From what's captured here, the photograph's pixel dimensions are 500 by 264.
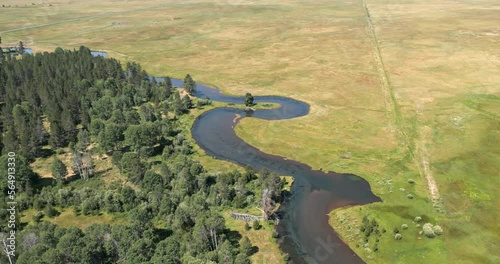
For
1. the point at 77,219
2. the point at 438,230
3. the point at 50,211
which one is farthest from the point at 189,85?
the point at 438,230

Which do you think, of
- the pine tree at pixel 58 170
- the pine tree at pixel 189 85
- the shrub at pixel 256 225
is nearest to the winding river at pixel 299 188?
the shrub at pixel 256 225

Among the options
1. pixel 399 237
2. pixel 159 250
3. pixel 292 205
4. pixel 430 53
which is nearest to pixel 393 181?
pixel 399 237

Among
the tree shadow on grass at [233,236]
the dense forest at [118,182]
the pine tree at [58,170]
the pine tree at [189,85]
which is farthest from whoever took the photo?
the pine tree at [189,85]

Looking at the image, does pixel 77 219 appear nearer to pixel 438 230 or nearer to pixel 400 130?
pixel 438 230

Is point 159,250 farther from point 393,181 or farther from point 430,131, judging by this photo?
point 430,131

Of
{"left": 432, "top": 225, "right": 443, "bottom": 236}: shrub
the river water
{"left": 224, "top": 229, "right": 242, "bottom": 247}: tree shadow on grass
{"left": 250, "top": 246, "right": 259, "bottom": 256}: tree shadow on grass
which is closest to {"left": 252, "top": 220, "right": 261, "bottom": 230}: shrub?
{"left": 224, "top": 229, "right": 242, "bottom": 247}: tree shadow on grass

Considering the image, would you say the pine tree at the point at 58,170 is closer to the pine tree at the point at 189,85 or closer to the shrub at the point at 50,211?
the shrub at the point at 50,211
